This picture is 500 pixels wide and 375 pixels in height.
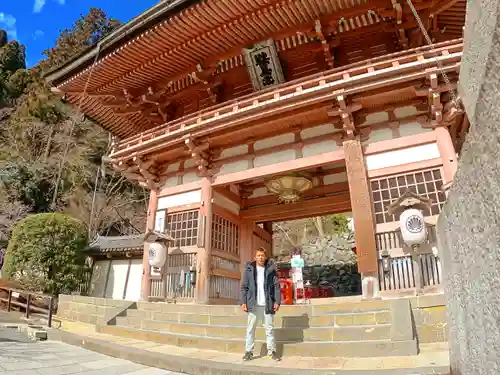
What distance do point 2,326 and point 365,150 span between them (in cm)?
998

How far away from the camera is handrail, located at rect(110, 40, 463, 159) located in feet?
22.9

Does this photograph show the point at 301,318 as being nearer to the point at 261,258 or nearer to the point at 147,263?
the point at 261,258

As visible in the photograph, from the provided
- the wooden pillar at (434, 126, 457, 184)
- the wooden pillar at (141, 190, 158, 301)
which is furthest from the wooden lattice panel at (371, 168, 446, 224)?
the wooden pillar at (141, 190, 158, 301)

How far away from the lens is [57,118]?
3091 centimetres

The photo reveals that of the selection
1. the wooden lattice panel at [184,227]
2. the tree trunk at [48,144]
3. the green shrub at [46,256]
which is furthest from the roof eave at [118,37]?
the tree trunk at [48,144]

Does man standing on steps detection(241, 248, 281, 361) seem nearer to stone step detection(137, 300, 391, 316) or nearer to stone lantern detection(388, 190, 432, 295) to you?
stone step detection(137, 300, 391, 316)

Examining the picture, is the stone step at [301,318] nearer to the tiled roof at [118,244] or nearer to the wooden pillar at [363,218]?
the wooden pillar at [363,218]

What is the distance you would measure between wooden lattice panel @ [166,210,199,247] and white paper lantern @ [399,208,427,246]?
5.38m

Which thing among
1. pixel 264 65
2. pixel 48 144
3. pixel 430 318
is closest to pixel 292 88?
pixel 264 65

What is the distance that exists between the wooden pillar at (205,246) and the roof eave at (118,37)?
13.9 ft

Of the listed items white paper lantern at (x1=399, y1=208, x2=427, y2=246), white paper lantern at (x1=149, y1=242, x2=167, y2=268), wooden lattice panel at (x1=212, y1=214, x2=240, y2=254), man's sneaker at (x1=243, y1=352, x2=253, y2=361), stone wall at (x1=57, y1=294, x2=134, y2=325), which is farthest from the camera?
wooden lattice panel at (x1=212, y1=214, x2=240, y2=254)

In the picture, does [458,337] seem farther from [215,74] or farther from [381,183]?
[215,74]

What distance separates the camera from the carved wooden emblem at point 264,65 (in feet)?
28.8

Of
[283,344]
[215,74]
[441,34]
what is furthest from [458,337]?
[215,74]
